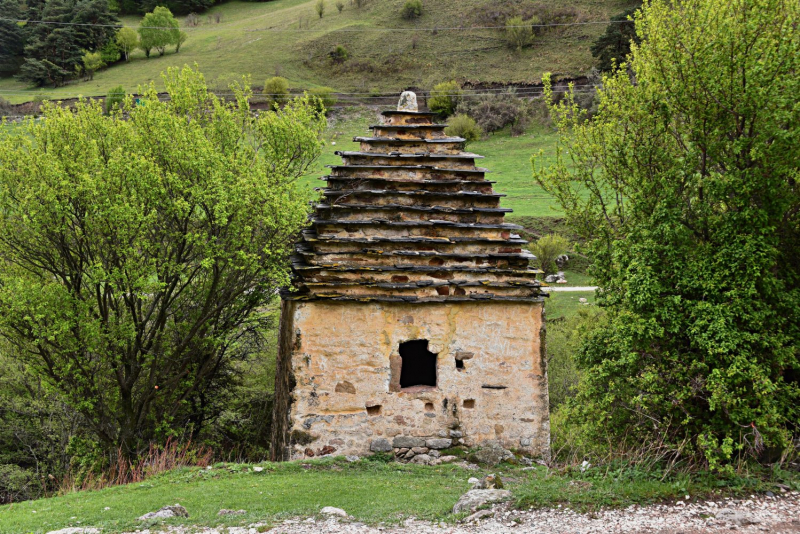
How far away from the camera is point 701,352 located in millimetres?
8188

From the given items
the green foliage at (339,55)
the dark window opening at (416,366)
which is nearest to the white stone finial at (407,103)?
the dark window opening at (416,366)

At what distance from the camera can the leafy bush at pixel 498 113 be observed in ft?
203

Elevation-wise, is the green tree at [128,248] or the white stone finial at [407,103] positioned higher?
the white stone finial at [407,103]

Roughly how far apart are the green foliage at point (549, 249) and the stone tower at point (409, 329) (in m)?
23.8

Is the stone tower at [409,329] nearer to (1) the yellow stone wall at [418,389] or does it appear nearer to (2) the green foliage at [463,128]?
(1) the yellow stone wall at [418,389]

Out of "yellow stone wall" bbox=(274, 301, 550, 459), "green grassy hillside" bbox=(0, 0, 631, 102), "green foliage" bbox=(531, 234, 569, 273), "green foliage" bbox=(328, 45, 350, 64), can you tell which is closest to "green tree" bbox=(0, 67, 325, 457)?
"yellow stone wall" bbox=(274, 301, 550, 459)

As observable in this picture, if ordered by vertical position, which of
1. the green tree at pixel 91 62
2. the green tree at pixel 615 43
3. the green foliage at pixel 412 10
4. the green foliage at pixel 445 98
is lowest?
the green foliage at pixel 445 98

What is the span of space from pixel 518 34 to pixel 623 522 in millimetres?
79908

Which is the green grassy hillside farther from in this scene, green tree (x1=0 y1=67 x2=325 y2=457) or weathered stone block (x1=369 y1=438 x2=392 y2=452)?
weathered stone block (x1=369 y1=438 x2=392 y2=452)

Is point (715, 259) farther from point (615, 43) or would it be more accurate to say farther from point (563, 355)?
point (615, 43)

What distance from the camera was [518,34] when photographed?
7925 cm

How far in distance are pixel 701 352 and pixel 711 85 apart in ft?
11.6

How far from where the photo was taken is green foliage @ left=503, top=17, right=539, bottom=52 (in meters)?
79.3

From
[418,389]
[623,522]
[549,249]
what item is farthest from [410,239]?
[549,249]
